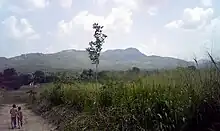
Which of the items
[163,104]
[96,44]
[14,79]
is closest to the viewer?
[163,104]

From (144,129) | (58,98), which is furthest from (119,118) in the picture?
(58,98)

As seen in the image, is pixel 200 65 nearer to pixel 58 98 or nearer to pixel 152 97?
pixel 152 97

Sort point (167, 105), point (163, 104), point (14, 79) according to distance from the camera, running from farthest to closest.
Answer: point (14, 79) → point (163, 104) → point (167, 105)

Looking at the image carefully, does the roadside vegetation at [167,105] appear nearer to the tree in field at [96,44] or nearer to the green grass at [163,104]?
the green grass at [163,104]

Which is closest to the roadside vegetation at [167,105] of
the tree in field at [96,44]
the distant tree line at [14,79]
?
the tree in field at [96,44]

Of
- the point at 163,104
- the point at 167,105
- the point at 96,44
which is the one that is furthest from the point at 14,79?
the point at 167,105

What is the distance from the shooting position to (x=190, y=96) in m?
7.36

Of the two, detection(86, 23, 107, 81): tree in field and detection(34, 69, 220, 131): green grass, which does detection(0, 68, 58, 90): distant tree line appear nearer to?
detection(86, 23, 107, 81): tree in field

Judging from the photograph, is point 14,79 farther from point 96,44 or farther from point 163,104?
point 163,104

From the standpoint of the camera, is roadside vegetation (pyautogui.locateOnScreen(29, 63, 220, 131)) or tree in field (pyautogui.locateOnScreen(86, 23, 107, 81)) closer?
roadside vegetation (pyautogui.locateOnScreen(29, 63, 220, 131))

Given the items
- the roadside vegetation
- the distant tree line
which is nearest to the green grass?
the roadside vegetation

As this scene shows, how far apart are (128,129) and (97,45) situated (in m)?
30.0

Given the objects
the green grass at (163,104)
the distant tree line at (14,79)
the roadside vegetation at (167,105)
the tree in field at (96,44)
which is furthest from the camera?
the distant tree line at (14,79)

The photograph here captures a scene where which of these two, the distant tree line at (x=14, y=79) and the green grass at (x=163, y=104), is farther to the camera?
the distant tree line at (x=14, y=79)
